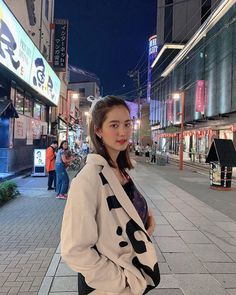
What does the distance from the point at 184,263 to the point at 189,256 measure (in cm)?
36

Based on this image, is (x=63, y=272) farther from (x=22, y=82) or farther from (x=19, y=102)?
(x=19, y=102)

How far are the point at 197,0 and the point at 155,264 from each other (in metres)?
64.3

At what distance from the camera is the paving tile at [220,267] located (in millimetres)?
4835

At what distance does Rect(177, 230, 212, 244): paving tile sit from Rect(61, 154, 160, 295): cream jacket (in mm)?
4740

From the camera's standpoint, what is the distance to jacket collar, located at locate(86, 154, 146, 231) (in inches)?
72.5

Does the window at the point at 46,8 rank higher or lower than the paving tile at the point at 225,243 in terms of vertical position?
higher

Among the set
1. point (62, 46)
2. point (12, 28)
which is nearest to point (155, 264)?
point (12, 28)

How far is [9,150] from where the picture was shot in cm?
1516

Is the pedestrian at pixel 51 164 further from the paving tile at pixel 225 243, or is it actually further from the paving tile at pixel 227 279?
the paving tile at pixel 227 279

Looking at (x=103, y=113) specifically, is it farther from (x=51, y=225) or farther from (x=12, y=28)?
(x=12, y=28)

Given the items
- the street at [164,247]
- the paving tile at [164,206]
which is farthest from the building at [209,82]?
the street at [164,247]

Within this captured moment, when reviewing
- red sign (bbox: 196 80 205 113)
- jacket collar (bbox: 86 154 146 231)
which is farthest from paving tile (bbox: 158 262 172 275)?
red sign (bbox: 196 80 205 113)

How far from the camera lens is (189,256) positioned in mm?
5445

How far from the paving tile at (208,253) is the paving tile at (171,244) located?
15 cm
